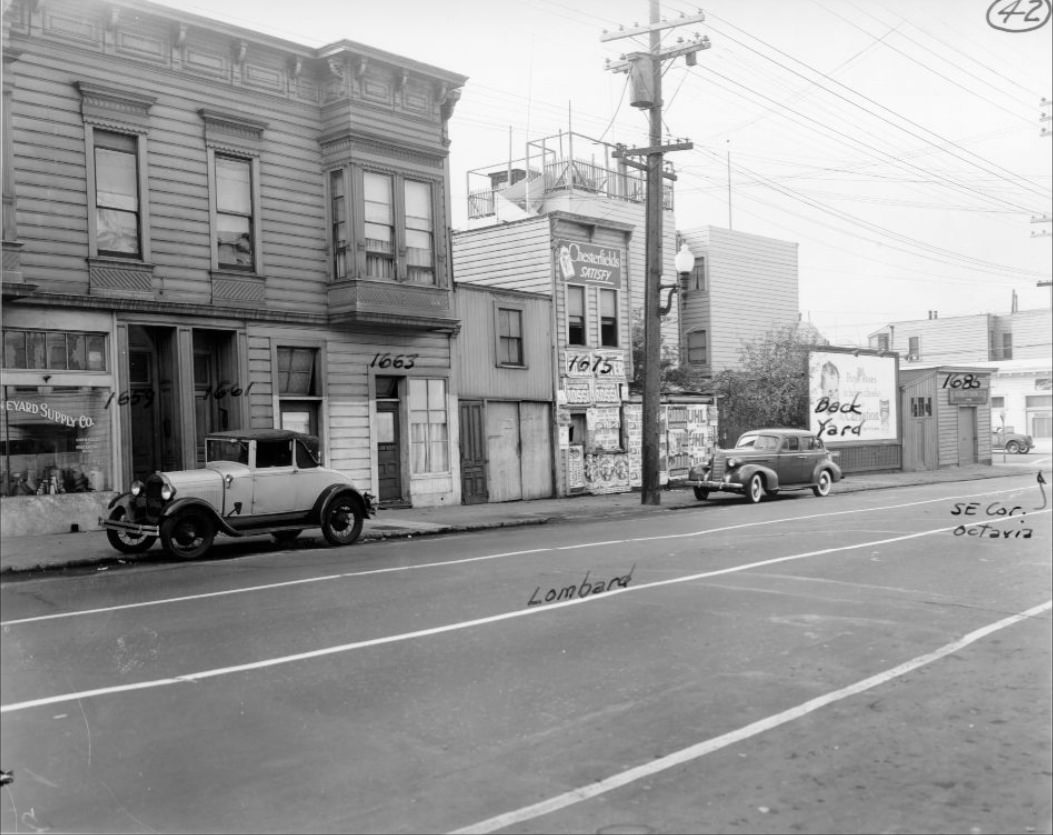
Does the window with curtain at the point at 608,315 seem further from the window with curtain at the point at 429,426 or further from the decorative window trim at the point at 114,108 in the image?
the decorative window trim at the point at 114,108

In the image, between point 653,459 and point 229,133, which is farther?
point 653,459

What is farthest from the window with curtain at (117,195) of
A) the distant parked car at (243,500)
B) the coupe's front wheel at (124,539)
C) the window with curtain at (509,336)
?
the window with curtain at (509,336)

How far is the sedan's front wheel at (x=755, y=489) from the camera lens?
54.4 ft

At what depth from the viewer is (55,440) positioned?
7.32ft

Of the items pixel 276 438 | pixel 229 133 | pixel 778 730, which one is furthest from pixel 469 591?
pixel 229 133

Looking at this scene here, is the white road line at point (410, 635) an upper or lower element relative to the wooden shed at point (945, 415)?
lower

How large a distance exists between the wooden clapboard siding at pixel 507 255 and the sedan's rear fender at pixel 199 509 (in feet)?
4.09

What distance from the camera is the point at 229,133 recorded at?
2787mm

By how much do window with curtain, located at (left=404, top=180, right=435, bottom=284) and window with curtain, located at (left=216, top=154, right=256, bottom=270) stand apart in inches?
20.6

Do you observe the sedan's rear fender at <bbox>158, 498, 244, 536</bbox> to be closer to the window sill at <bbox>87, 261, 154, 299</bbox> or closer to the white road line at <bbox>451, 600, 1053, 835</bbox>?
the window sill at <bbox>87, 261, 154, 299</bbox>

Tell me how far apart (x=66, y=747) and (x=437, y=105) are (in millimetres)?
2002

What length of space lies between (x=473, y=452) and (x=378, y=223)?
158cm

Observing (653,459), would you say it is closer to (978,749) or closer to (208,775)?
(978,749)

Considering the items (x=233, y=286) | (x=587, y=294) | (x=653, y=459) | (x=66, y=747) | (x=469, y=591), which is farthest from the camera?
(x=653, y=459)
